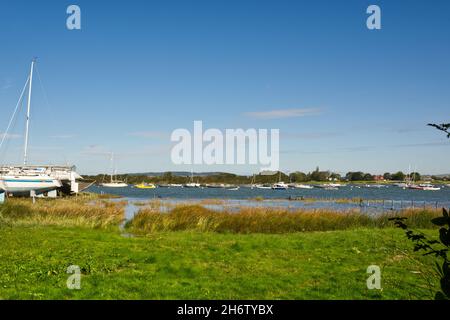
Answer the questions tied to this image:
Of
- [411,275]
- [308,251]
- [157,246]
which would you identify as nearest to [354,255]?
[308,251]

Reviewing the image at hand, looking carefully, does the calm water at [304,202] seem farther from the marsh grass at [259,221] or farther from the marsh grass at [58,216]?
the marsh grass at [58,216]

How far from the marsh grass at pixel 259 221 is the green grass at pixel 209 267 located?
268 inches

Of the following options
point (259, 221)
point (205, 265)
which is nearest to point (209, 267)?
point (205, 265)

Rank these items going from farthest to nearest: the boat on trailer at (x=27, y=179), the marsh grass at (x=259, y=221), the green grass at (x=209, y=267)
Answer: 1. the boat on trailer at (x=27, y=179)
2. the marsh grass at (x=259, y=221)
3. the green grass at (x=209, y=267)

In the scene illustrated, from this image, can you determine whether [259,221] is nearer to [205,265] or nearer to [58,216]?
[205,265]

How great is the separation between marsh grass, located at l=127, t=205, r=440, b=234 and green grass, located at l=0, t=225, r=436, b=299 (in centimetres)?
680

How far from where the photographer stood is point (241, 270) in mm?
15422

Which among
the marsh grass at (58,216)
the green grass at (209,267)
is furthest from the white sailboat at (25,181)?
the green grass at (209,267)

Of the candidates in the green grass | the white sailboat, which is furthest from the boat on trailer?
the green grass

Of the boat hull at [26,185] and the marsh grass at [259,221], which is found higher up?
the boat hull at [26,185]

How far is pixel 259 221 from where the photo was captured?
103 ft

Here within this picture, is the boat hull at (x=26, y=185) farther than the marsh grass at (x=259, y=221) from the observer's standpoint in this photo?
Yes

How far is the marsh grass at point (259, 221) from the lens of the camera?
1209 inches

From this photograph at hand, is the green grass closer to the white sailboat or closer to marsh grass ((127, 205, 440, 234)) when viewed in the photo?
marsh grass ((127, 205, 440, 234))
